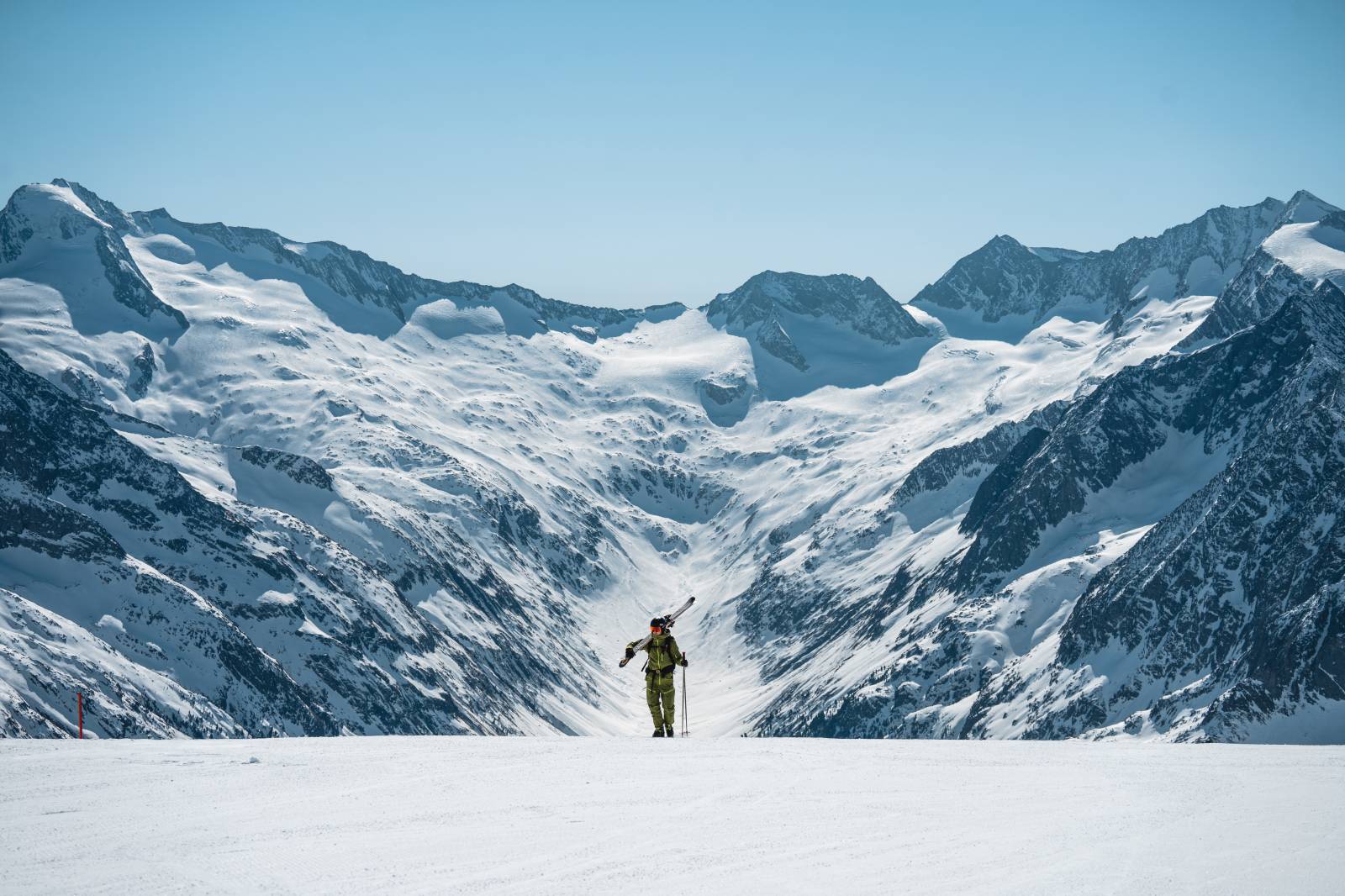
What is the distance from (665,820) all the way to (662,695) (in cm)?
1432

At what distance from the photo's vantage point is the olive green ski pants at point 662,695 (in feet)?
104

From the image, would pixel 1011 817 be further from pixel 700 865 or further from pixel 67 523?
pixel 67 523

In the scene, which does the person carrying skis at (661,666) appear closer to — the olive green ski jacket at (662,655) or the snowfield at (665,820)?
the olive green ski jacket at (662,655)

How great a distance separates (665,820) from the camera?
58.6ft

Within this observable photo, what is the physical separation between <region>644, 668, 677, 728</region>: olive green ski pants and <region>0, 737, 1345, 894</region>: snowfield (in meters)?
7.31

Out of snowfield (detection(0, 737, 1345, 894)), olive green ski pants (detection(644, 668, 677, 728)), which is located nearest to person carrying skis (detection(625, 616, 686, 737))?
olive green ski pants (detection(644, 668, 677, 728))

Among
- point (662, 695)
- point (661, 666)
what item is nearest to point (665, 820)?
point (661, 666)

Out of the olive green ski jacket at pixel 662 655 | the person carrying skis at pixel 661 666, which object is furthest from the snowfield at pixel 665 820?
the olive green ski jacket at pixel 662 655

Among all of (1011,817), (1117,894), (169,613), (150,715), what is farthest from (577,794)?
(169,613)

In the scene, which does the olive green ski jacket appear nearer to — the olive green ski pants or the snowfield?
the olive green ski pants

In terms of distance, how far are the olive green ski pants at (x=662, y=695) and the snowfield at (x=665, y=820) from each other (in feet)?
24.0

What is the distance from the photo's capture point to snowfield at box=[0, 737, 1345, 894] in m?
15.2

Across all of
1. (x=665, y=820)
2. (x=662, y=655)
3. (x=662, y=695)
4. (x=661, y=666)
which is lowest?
(x=662, y=695)

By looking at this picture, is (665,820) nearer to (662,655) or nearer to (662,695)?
(662,655)
